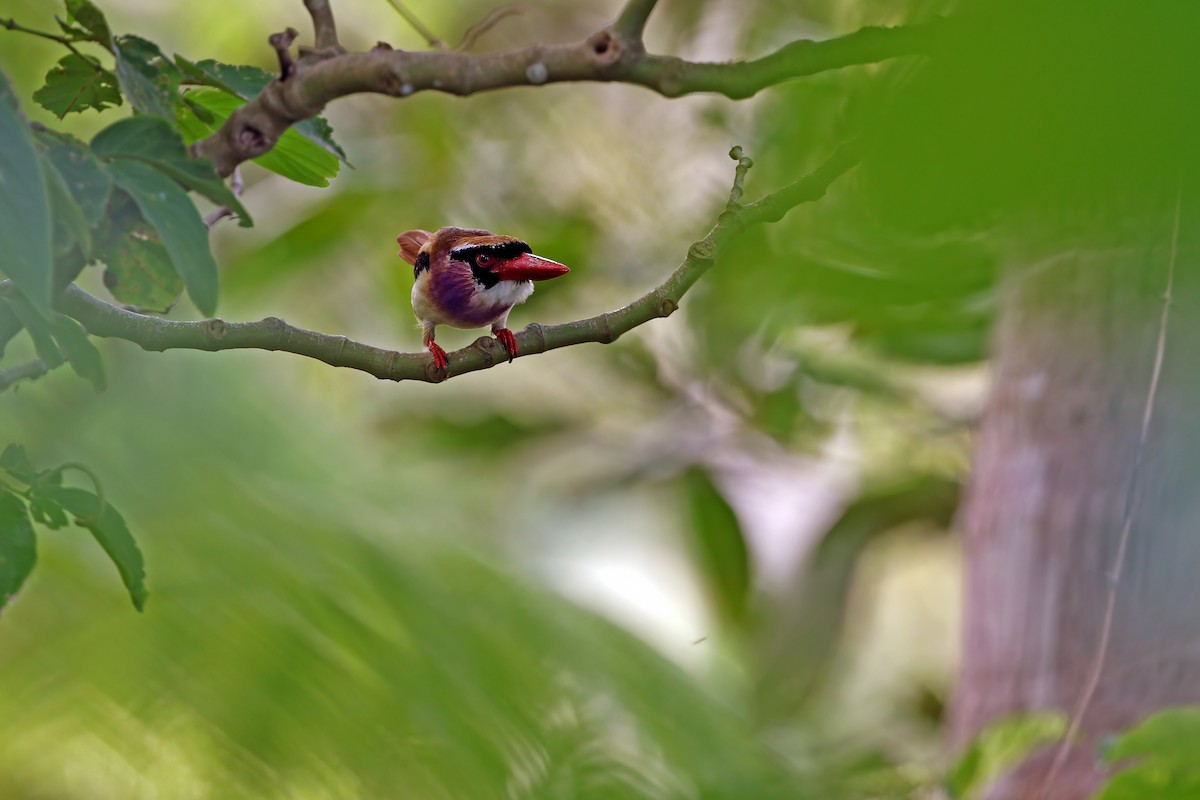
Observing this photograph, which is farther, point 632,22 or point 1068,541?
point 1068,541

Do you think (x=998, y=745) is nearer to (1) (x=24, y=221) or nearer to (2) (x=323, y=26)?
(2) (x=323, y=26)

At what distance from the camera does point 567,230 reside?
2.07m

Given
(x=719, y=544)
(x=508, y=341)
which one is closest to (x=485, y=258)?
(x=508, y=341)

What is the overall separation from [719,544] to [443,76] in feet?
6.19

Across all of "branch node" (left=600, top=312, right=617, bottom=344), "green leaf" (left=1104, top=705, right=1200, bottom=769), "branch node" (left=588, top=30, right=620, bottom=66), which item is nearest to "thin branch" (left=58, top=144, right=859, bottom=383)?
"branch node" (left=600, top=312, right=617, bottom=344)

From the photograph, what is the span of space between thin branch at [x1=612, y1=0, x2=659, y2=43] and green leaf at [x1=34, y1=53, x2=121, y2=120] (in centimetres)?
27

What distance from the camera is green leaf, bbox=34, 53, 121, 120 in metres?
0.59

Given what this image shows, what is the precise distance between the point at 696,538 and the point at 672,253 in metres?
0.63

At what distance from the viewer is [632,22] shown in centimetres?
60

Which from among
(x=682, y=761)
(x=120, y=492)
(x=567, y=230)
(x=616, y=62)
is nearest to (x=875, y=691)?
(x=682, y=761)

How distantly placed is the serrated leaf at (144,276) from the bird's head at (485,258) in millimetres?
246

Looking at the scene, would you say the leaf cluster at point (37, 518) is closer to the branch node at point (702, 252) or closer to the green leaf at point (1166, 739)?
the branch node at point (702, 252)

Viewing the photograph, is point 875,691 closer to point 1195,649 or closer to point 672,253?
point 672,253

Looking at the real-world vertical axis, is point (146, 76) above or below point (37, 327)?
above
